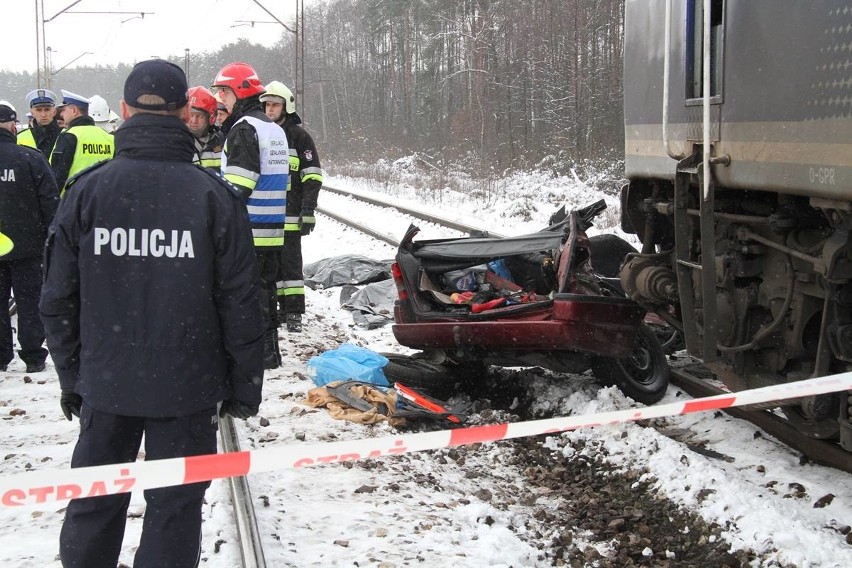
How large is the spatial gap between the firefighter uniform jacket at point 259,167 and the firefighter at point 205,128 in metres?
1.14

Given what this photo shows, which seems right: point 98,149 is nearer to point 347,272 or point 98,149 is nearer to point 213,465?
point 347,272

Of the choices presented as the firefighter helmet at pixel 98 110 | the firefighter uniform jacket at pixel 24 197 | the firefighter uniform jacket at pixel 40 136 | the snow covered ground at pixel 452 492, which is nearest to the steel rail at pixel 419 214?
the snow covered ground at pixel 452 492

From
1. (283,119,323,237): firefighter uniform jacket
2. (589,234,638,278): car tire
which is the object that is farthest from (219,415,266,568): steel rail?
(589,234,638,278): car tire

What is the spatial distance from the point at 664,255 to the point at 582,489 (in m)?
2.02

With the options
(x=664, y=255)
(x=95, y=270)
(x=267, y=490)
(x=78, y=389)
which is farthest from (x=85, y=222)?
(x=664, y=255)

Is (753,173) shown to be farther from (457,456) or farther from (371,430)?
(371,430)

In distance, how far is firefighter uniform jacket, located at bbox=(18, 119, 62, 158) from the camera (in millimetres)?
9258

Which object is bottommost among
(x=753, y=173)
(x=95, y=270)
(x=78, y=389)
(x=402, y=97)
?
(x=78, y=389)

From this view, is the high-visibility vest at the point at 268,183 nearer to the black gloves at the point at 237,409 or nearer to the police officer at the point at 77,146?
the police officer at the point at 77,146

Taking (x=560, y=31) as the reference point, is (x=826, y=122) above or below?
below

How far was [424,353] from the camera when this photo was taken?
7.05m

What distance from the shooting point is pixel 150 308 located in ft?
9.41

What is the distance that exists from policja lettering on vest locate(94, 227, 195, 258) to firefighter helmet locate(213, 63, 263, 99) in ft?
12.7

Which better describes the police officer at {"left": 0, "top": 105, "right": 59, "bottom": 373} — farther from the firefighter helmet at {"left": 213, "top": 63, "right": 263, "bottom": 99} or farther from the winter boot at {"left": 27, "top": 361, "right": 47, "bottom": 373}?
the firefighter helmet at {"left": 213, "top": 63, "right": 263, "bottom": 99}
